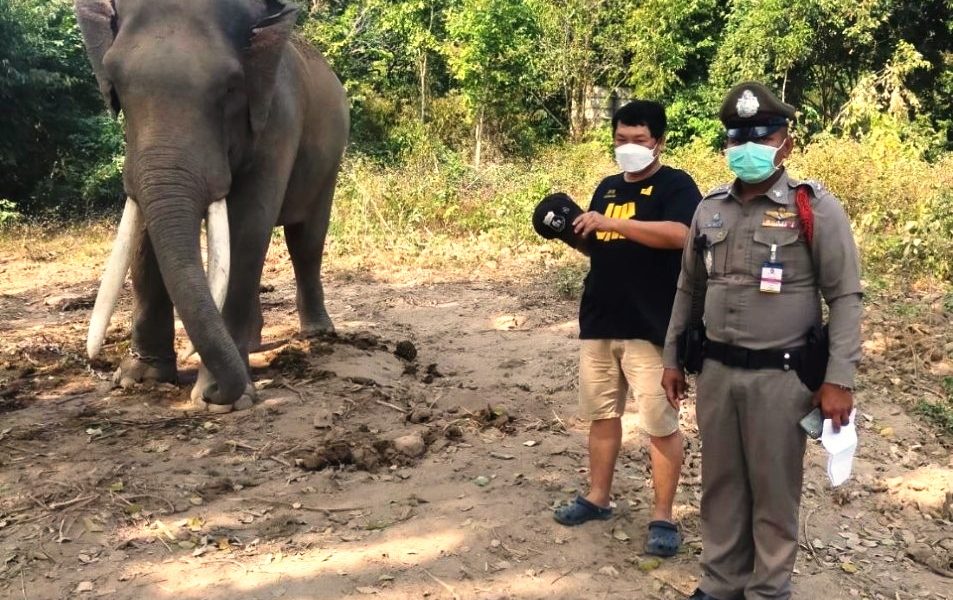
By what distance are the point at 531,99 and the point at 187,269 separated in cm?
1726

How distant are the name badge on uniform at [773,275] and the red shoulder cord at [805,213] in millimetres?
117

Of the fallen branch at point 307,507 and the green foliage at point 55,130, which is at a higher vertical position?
the green foliage at point 55,130

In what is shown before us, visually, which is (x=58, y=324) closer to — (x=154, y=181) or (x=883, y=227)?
(x=154, y=181)

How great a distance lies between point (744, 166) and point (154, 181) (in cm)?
Answer: 295

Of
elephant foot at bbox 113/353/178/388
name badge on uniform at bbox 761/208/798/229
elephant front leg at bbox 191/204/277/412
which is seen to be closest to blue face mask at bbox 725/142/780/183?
name badge on uniform at bbox 761/208/798/229

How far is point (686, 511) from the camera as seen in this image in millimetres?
4234

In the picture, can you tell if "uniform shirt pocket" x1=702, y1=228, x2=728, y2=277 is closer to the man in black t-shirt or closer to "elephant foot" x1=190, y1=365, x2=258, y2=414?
the man in black t-shirt

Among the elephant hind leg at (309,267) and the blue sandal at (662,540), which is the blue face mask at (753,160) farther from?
the elephant hind leg at (309,267)

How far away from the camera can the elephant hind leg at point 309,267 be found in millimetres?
7336

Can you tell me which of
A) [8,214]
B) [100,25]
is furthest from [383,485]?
[8,214]

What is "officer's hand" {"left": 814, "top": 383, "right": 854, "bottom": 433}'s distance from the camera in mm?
2832

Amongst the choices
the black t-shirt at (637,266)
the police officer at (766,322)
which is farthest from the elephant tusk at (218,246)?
the police officer at (766,322)

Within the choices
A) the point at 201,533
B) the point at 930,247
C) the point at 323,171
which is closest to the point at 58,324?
the point at 323,171

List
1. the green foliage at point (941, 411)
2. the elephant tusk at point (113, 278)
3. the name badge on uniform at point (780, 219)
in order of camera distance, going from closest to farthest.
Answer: the name badge on uniform at point (780, 219) → the elephant tusk at point (113, 278) → the green foliage at point (941, 411)
